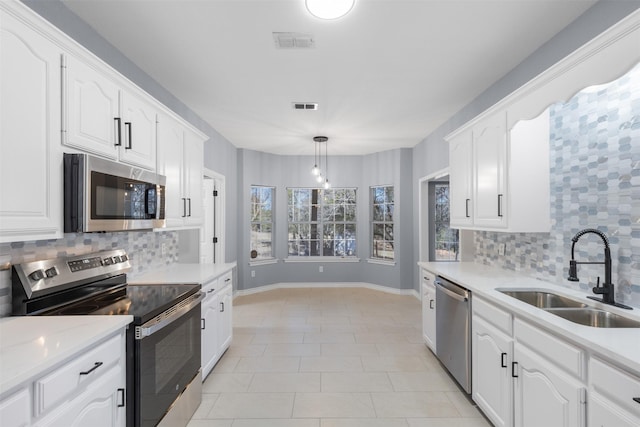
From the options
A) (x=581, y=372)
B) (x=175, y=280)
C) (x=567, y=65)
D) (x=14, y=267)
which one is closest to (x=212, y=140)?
(x=175, y=280)

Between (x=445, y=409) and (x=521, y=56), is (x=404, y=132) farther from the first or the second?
(x=445, y=409)

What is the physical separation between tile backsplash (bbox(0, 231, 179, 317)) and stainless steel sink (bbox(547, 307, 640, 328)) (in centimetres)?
296

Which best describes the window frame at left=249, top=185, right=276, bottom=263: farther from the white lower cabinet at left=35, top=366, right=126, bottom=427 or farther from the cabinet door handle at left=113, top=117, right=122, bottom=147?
the white lower cabinet at left=35, top=366, right=126, bottom=427

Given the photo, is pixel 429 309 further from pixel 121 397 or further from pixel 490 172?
pixel 121 397

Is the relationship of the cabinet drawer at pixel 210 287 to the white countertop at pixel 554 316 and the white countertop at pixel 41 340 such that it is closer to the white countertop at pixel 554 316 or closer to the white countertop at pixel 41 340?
the white countertop at pixel 41 340

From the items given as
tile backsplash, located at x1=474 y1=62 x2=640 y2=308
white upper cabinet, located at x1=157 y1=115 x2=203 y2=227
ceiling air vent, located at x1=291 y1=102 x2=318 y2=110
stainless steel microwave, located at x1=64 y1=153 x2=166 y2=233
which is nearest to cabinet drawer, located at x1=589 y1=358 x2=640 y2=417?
tile backsplash, located at x1=474 y1=62 x2=640 y2=308

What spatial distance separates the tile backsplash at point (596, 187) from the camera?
177cm

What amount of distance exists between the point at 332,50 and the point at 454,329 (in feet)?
8.01

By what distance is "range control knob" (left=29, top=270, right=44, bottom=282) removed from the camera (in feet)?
5.40

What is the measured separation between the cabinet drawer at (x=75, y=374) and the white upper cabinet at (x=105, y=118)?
1000 mm

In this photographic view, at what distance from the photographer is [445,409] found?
236 centimetres

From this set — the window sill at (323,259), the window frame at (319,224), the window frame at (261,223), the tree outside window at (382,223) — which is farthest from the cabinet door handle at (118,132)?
the tree outside window at (382,223)

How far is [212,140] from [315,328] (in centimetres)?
293

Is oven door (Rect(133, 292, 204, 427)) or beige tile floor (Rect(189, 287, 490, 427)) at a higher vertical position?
oven door (Rect(133, 292, 204, 427))
